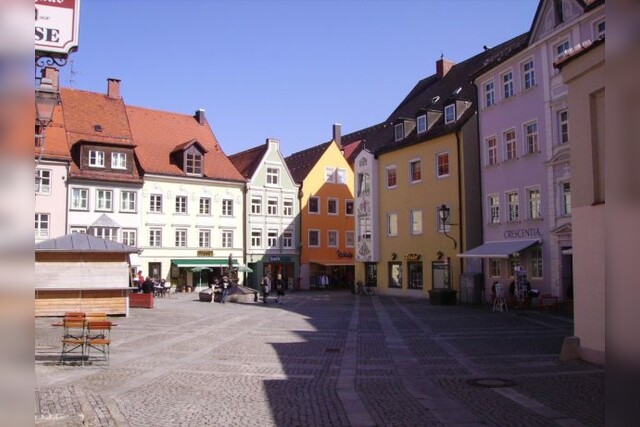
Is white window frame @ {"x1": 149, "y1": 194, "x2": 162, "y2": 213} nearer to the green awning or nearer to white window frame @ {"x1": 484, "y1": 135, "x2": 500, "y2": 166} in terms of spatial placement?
the green awning

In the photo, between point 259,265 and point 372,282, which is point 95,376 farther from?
point 259,265

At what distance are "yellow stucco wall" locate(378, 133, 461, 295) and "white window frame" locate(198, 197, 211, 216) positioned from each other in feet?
50.5

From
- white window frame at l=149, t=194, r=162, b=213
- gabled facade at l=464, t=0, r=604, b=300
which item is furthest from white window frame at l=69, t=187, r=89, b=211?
gabled facade at l=464, t=0, r=604, b=300

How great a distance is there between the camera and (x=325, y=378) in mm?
12156

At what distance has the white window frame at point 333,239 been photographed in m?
57.7

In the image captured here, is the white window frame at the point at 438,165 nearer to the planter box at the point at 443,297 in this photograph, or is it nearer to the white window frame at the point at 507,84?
the white window frame at the point at 507,84

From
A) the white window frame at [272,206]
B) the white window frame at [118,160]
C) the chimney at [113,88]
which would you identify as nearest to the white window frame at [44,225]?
the white window frame at [118,160]

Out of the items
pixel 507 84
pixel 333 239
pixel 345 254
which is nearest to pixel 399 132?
pixel 507 84

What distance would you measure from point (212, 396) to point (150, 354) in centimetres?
542

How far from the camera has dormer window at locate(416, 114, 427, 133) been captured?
3991 centimetres

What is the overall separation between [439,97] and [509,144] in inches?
472

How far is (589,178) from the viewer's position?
13227 millimetres

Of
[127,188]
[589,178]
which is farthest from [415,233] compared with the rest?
[589,178]

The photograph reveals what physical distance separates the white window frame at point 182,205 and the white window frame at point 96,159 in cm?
683
